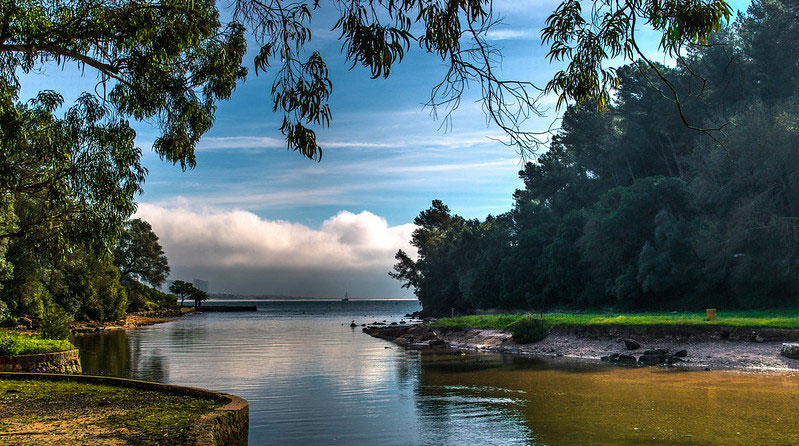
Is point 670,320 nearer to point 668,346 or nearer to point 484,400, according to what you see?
point 668,346

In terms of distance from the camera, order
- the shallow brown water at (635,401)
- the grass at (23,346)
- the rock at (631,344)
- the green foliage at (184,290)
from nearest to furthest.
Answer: the shallow brown water at (635,401) → the grass at (23,346) → the rock at (631,344) → the green foliage at (184,290)

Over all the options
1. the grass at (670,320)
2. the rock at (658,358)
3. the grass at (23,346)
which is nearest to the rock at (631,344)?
the rock at (658,358)

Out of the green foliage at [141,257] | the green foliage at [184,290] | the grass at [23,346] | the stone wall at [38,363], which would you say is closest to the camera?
the stone wall at [38,363]

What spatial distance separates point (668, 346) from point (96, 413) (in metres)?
24.6

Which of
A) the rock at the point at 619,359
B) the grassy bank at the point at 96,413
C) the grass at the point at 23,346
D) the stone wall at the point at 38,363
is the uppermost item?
the grass at the point at 23,346

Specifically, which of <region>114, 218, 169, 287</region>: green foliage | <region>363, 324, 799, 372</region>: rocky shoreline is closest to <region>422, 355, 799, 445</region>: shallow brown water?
<region>363, 324, 799, 372</region>: rocky shoreline

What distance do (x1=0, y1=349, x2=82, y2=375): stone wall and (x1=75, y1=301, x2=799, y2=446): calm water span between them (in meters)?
4.03

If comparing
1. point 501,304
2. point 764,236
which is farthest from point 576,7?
point 501,304

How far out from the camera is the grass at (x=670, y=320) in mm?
27922

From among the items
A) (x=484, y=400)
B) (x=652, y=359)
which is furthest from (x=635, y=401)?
(x=652, y=359)

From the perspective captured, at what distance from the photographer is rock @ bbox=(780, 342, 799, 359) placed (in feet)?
76.9

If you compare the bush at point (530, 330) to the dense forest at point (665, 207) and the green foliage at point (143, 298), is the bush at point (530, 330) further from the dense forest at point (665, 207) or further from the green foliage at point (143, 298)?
the green foliage at point (143, 298)

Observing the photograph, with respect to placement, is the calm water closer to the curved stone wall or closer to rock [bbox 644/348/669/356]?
the curved stone wall

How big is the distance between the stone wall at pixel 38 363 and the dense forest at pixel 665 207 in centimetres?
1766
